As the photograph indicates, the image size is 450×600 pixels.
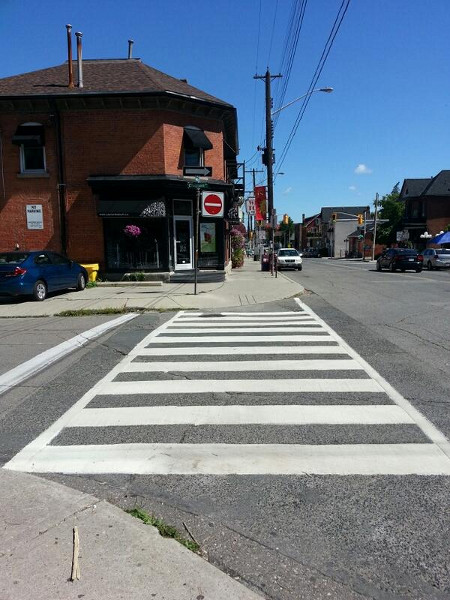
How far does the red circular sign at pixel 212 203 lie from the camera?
1519 cm

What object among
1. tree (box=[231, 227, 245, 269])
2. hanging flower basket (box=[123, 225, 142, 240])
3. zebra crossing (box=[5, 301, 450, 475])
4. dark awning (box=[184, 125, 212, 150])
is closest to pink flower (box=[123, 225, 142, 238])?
hanging flower basket (box=[123, 225, 142, 240])

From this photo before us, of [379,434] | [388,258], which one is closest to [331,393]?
[379,434]

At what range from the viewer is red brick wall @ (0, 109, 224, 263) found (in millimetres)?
18984

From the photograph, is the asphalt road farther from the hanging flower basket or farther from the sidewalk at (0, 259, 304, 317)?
the hanging flower basket

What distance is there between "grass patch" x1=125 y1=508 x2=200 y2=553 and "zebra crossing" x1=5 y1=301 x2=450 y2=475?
2.13 ft

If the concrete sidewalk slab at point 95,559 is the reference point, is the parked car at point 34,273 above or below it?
above

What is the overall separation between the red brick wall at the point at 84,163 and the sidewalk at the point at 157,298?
3.13m

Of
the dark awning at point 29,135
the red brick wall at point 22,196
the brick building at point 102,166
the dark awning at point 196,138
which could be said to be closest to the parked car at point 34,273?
the brick building at point 102,166

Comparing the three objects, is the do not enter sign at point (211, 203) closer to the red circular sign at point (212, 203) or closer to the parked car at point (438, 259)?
the red circular sign at point (212, 203)

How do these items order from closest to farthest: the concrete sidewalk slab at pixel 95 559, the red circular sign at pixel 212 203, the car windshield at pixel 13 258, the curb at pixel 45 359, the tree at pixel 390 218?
the concrete sidewalk slab at pixel 95 559
the curb at pixel 45 359
the car windshield at pixel 13 258
the red circular sign at pixel 212 203
the tree at pixel 390 218

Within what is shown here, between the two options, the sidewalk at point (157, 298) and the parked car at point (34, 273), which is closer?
the sidewalk at point (157, 298)

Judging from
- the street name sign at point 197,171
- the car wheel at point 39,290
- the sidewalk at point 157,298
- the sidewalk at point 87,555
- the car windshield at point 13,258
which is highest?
the street name sign at point 197,171

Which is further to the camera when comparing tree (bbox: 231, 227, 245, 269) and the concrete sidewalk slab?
tree (bbox: 231, 227, 245, 269)

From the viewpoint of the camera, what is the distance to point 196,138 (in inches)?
771
